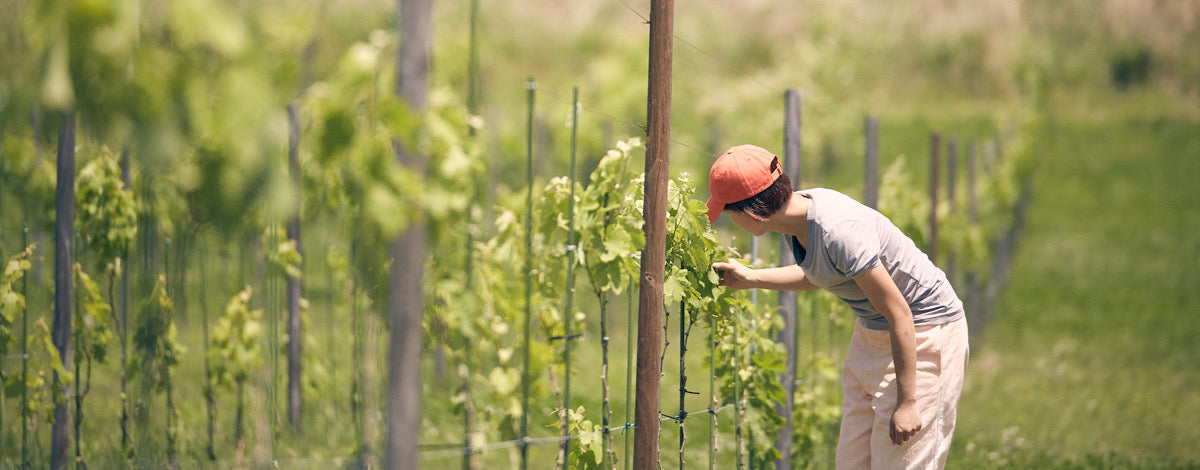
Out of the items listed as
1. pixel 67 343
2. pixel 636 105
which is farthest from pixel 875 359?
pixel 636 105

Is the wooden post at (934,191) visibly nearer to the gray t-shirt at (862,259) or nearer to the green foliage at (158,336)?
the gray t-shirt at (862,259)

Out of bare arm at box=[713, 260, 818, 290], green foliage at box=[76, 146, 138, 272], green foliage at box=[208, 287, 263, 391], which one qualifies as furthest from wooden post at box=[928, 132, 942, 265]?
green foliage at box=[76, 146, 138, 272]

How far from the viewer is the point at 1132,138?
14.8 metres

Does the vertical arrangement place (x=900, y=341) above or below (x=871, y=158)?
below

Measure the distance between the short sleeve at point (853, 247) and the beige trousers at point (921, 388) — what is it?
1.05ft

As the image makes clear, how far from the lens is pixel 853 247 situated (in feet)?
7.63

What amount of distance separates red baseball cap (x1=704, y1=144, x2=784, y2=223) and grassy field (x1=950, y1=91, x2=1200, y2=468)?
293 centimetres

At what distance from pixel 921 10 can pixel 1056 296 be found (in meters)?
10.6

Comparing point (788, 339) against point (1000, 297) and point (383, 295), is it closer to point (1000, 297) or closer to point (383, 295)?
point (383, 295)

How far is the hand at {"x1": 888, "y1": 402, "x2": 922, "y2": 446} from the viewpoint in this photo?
244 centimetres

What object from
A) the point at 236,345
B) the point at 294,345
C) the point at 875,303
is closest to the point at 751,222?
the point at 875,303

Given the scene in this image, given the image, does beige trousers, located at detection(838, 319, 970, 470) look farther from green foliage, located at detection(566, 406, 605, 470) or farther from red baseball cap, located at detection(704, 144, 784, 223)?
green foliage, located at detection(566, 406, 605, 470)

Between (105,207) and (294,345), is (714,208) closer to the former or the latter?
(105,207)

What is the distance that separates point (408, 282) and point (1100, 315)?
9673 mm
